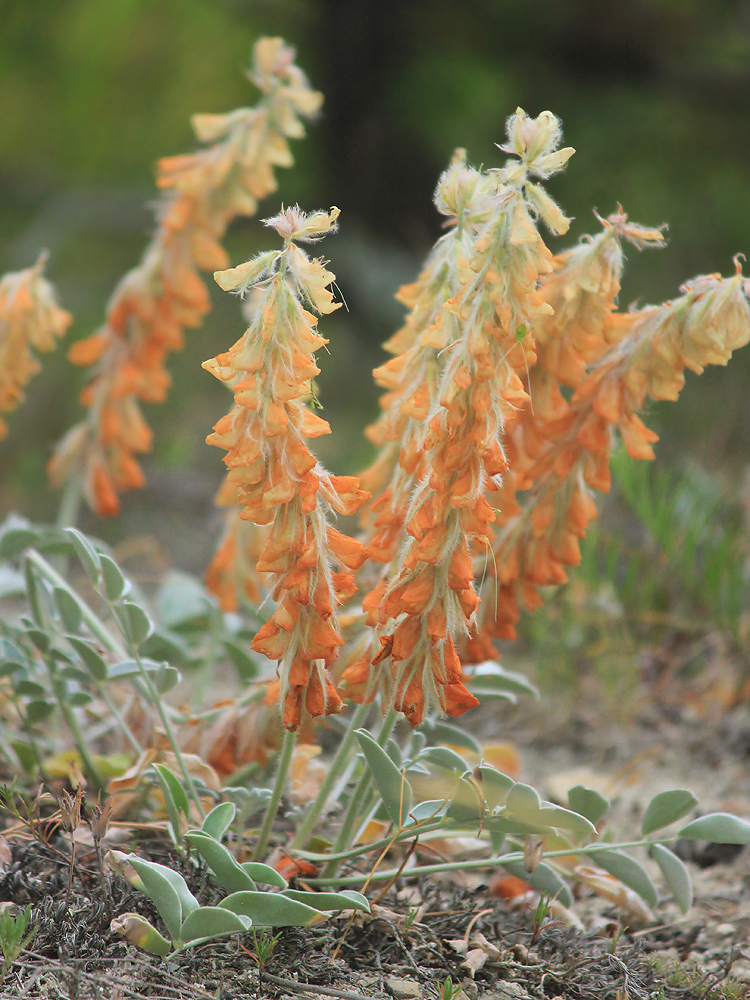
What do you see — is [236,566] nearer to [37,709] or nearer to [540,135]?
[37,709]

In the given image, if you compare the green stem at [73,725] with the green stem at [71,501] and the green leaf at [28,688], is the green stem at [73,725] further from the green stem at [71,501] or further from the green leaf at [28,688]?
the green stem at [71,501]

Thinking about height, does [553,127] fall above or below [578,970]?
above

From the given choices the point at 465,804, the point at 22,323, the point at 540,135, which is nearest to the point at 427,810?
the point at 465,804

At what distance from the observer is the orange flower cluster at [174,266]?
3.94ft

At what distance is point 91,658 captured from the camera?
0.93 metres

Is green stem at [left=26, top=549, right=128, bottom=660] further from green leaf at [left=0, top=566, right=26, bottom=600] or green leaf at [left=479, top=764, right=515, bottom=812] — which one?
green leaf at [left=479, top=764, right=515, bottom=812]

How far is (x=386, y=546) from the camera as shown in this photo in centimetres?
82

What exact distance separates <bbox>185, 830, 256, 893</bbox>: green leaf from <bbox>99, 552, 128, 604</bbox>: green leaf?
0.26 m

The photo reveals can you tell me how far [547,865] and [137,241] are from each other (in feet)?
11.9

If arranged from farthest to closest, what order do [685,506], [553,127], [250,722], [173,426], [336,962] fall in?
[173,426], [685,506], [250,722], [336,962], [553,127]

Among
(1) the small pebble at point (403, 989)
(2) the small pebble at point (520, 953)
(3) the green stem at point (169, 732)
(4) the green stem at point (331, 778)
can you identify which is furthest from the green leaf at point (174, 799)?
(2) the small pebble at point (520, 953)

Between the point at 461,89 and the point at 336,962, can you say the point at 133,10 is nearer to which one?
the point at 461,89

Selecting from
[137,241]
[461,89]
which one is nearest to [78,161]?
[137,241]

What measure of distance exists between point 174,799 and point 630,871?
1.36ft
